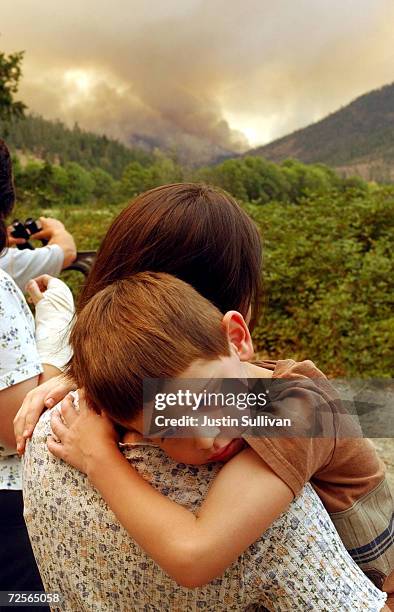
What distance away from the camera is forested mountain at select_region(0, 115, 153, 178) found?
80.0 ft

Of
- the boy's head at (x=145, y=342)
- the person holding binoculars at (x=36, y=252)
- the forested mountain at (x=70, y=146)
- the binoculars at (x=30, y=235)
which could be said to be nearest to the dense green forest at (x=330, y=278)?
the binoculars at (x=30, y=235)

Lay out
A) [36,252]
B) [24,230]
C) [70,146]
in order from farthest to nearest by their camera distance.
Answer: [70,146] < [24,230] < [36,252]

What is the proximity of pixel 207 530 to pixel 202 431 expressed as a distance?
11cm

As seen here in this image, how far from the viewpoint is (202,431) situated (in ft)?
2.20

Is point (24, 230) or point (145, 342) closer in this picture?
point (145, 342)

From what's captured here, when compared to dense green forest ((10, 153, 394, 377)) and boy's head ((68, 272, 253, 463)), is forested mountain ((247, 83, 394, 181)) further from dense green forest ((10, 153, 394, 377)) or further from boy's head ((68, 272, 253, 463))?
boy's head ((68, 272, 253, 463))

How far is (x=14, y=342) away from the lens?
1168mm

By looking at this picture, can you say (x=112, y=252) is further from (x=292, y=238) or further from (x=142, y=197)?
(x=292, y=238)

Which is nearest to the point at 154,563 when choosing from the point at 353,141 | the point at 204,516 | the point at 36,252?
the point at 204,516

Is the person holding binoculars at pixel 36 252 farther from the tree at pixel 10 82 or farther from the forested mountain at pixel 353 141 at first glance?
the tree at pixel 10 82

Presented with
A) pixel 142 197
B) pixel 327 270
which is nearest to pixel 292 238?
pixel 327 270

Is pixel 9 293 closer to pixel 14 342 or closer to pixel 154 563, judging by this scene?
pixel 14 342

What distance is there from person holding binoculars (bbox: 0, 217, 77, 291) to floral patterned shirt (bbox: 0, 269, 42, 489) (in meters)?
0.57

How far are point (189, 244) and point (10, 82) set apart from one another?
14250 mm
